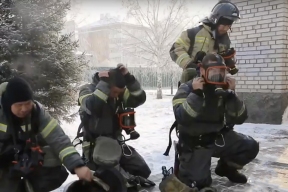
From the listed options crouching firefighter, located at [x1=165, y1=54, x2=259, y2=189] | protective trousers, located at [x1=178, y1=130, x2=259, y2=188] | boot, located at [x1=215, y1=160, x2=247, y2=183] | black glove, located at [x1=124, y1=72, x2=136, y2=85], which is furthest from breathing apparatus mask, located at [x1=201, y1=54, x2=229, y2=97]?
boot, located at [x1=215, y1=160, x2=247, y2=183]

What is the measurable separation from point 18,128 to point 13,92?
32cm

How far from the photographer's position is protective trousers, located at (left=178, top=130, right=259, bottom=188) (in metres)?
2.84

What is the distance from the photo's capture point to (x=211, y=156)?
2.98 meters

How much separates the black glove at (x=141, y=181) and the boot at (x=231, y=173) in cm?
73

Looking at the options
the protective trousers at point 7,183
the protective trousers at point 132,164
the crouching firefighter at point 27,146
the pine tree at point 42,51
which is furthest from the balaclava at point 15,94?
the pine tree at point 42,51

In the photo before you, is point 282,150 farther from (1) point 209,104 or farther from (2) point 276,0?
(2) point 276,0

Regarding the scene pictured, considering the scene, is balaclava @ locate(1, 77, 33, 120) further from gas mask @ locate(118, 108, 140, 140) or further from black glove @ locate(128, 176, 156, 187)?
black glove @ locate(128, 176, 156, 187)

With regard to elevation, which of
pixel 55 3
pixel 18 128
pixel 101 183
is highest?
pixel 55 3

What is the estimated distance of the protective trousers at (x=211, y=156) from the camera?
284cm

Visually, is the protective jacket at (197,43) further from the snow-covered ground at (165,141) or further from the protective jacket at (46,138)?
the protective jacket at (46,138)

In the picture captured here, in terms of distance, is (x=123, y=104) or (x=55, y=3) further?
(x=55, y=3)

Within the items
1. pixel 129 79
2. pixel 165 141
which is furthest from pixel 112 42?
pixel 129 79

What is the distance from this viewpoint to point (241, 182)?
326cm

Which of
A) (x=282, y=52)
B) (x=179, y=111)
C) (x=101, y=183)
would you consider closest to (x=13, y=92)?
(x=101, y=183)
